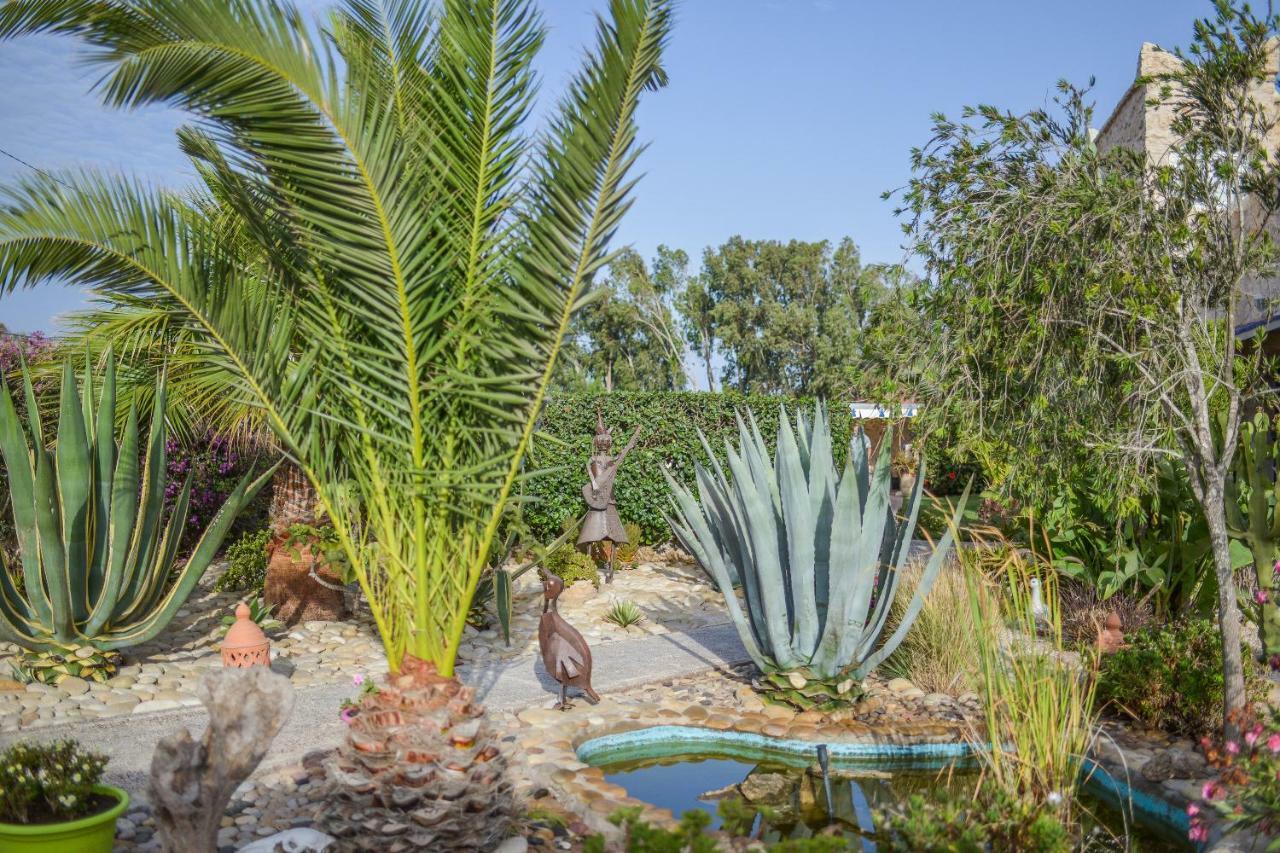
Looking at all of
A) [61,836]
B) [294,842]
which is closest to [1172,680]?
[294,842]

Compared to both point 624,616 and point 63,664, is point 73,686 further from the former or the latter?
point 624,616

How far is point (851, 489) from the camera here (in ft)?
16.5

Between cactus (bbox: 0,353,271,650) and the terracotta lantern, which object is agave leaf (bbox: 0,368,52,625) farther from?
the terracotta lantern

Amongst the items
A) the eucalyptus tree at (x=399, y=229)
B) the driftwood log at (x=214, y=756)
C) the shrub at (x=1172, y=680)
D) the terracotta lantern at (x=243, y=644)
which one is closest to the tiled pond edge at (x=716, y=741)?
the shrub at (x=1172, y=680)

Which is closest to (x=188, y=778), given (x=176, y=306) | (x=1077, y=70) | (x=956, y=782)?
(x=176, y=306)

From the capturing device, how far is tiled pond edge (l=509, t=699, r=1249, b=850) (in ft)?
13.1

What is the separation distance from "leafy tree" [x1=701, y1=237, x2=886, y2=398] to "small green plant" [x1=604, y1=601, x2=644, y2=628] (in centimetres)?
2357

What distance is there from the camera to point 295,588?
727 centimetres

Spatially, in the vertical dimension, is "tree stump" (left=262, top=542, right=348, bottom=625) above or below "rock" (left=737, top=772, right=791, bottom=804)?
above

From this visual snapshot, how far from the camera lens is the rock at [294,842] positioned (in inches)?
125

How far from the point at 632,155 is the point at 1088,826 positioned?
3.34m

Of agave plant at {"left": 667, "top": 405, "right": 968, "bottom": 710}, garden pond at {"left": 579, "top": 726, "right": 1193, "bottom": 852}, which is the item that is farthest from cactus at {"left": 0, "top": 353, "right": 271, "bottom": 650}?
agave plant at {"left": 667, "top": 405, "right": 968, "bottom": 710}

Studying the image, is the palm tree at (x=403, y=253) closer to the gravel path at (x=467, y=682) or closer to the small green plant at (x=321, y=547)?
the gravel path at (x=467, y=682)

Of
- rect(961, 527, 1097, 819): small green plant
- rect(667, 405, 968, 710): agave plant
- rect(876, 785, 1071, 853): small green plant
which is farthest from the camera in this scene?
rect(667, 405, 968, 710): agave plant
